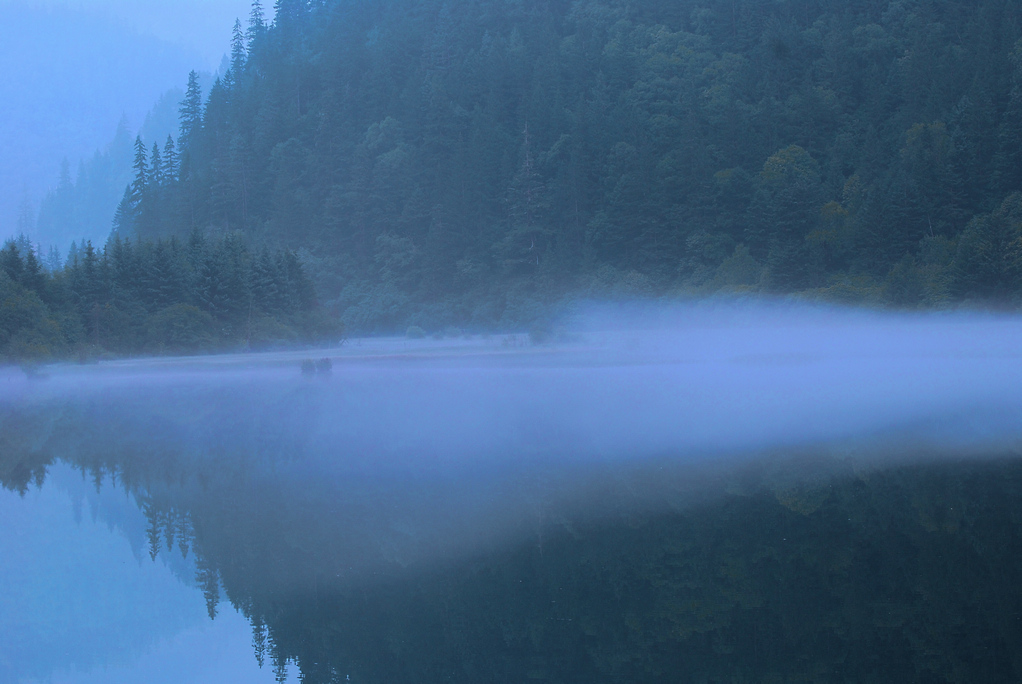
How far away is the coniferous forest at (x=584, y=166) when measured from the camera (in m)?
32.2

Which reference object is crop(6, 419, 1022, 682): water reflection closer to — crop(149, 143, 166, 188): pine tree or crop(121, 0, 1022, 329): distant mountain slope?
Answer: crop(121, 0, 1022, 329): distant mountain slope

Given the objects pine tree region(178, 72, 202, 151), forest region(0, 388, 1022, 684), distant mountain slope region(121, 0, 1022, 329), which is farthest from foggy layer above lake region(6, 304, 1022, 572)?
pine tree region(178, 72, 202, 151)

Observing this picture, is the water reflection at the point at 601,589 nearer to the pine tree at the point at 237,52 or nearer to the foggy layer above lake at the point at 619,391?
the foggy layer above lake at the point at 619,391

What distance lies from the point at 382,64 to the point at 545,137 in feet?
51.2

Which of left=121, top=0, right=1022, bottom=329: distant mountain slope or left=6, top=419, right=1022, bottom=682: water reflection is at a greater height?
left=121, top=0, right=1022, bottom=329: distant mountain slope

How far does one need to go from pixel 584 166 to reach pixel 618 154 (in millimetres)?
2049

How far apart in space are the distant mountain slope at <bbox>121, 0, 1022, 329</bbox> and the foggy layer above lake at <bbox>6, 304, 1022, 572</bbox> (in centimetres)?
742

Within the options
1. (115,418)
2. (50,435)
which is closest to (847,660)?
(50,435)

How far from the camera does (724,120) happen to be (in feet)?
147

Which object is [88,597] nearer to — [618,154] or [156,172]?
[618,154]

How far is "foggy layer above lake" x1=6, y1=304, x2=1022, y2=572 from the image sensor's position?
8.31 meters

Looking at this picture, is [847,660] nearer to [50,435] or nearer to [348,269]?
[50,435]

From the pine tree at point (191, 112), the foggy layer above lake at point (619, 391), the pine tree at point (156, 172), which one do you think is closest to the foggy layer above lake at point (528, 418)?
the foggy layer above lake at point (619, 391)

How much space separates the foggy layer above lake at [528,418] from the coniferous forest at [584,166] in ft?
20.4
